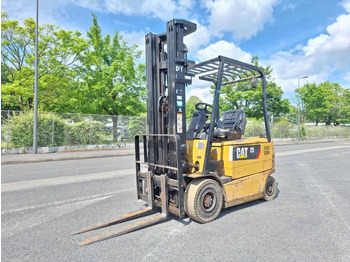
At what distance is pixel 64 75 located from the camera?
2189 centimetres

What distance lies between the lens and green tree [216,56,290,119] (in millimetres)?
33375

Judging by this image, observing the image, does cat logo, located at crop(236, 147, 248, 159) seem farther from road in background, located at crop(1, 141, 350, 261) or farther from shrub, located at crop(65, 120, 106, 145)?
shrub, located at crop(65, 120, 106, 145)

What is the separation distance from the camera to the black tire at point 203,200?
4.18 metres

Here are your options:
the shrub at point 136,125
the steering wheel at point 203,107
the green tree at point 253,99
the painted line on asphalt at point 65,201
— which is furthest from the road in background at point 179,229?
the green tree at point 253,99

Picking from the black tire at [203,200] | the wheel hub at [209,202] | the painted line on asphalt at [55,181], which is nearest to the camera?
the black tire at [203,200]

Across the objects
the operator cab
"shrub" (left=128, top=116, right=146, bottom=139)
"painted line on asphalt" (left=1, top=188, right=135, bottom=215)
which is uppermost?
"shrub" (left=128, top=116, right=146, bottom=139)

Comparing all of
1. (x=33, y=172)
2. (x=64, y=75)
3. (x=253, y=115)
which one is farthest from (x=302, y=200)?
(x=253, y=115)

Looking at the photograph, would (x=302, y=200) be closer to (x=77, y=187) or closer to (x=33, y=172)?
(x=77, y=187)

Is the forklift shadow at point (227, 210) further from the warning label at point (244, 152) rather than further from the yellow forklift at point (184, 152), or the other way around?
the warning label at point (244, 152)

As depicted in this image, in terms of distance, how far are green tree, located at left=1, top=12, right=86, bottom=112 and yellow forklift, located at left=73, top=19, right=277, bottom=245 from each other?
62.2 feet

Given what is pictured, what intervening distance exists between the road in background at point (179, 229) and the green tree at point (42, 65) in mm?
16547

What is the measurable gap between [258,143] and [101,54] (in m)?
24.9

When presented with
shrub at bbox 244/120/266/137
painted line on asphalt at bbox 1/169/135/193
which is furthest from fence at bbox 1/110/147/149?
shrub at bbox 244/120/266/137

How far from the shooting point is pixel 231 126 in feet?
18.3
